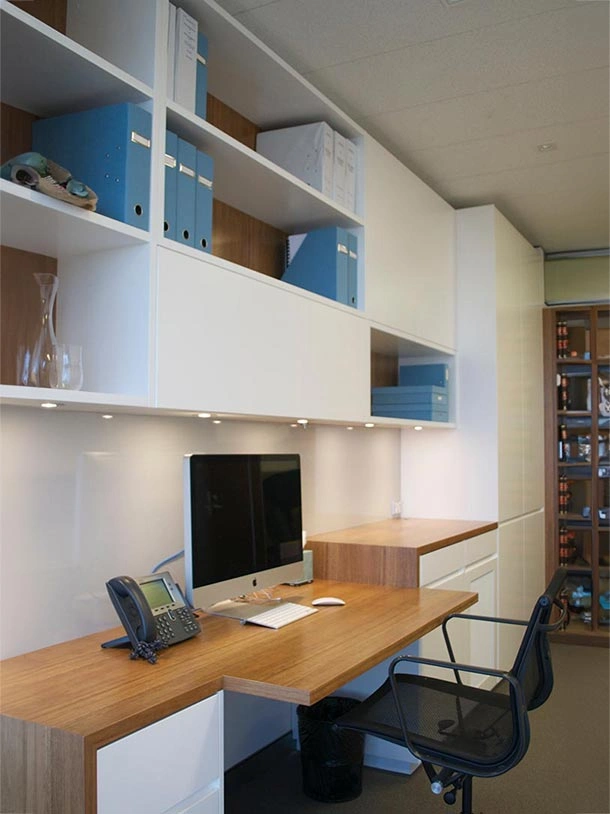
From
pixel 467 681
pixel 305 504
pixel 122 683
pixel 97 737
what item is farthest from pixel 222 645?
pixel 467 681

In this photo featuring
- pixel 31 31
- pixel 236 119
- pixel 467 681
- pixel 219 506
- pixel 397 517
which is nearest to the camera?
pixel 31 31

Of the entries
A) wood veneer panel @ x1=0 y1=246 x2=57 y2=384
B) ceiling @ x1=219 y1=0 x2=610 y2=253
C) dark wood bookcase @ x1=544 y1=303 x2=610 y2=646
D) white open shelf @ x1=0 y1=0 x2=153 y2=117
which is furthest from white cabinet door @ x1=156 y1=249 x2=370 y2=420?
dark wood bookcase @ x1=544 y1=303 x2=610 y2=646

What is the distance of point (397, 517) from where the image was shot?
445 centimetres

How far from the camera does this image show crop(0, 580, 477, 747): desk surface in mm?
1647

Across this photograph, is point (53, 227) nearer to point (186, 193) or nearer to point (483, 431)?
point (186, 193)

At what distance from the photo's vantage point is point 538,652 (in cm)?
232

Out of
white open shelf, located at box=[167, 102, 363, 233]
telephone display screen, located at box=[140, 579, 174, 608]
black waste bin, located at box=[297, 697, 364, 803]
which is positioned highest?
white open shelf, located at box=[167, 102, 363, 233]

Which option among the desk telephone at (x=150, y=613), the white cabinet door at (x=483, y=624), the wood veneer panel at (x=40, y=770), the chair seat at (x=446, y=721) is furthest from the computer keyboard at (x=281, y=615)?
the white cabinet door at (x=483, y=624)

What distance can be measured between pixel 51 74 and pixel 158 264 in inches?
21.7

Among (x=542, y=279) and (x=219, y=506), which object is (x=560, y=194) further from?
(x=219, y=506)

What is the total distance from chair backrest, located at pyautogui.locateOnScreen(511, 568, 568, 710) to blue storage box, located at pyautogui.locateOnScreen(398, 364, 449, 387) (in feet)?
6.58

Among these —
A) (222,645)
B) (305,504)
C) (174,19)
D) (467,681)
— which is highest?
(174,19)

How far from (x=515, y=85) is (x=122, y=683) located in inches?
105

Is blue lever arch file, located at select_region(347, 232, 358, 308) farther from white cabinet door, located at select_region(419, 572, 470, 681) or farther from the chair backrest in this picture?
the chair backrest
